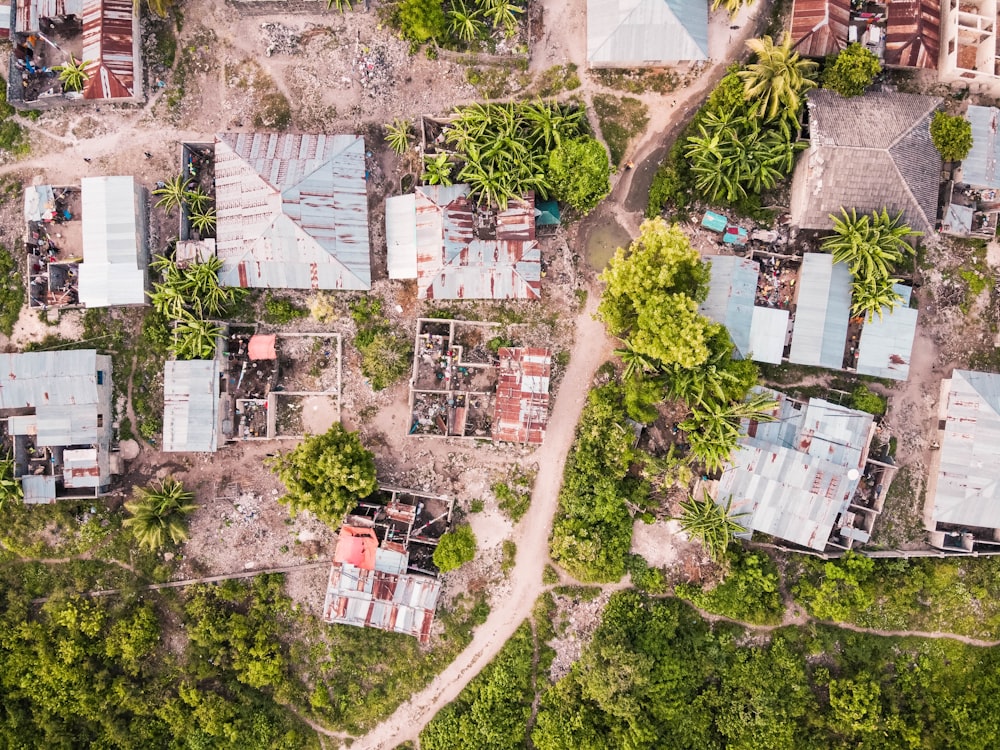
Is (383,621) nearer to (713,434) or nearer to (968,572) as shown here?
(713,434)

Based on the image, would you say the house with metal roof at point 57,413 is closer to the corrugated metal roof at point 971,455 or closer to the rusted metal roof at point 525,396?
the rusted metal roof at point 525,396

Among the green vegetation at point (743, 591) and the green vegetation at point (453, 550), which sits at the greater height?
the green vegetation at point (453, 550)

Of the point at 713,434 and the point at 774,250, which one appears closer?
the point at 713,434

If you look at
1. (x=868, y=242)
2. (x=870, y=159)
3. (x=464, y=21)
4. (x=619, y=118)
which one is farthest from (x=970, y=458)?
(x=464, y=21)

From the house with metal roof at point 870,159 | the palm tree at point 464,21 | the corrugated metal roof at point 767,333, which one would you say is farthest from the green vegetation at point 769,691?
the palm tree at point 464,21

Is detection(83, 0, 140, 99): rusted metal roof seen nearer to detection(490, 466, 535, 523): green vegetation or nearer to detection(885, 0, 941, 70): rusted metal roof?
detection(490, 466, 535, 523): green vegetation

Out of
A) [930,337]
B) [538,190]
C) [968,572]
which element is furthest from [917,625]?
[538,190]

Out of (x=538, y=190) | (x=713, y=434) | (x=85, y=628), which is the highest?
(x=538, y=190)
